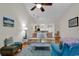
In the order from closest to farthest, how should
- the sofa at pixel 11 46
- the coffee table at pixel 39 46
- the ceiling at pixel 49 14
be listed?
the sofa at pixel 11 46 → the ceiling at pixel 49 14 → the coffee table at pixel 39 46

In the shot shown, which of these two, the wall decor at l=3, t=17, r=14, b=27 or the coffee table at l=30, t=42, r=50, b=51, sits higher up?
the wall decor at l=3, t=17, r=14, b=27

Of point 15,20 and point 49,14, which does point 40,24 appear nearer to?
point 49,14

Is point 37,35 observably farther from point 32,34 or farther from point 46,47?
point 46,47

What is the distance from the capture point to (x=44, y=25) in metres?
2.62

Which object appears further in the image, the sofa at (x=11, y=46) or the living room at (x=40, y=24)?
the living room at (x=40, y=24)

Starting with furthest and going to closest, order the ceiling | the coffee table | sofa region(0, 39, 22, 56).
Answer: the coffee table, the ceiling, sofa region(0, 39, 22, 56)

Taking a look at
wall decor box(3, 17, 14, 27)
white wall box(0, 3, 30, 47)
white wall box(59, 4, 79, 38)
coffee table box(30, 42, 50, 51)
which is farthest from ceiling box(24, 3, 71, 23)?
coffee table box(30, 42, 50, 51)

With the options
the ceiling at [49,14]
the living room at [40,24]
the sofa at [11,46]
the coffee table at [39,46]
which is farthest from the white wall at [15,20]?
the coffee table at [39,46]

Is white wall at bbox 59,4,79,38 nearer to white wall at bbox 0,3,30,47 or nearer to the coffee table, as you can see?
the coffee table

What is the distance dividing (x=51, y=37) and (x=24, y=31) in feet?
2.48

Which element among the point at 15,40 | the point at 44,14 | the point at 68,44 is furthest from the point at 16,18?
the point at 68,44

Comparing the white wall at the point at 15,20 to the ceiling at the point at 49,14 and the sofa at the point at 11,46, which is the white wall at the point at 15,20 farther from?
the ceiling at the point at 49,14

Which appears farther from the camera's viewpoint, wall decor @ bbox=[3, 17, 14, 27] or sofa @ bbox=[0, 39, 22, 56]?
wall decor @ bbox=[3, 17, 14, 27]

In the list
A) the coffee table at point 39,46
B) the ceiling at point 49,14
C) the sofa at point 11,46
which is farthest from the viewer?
the coffee table at point 39,46
